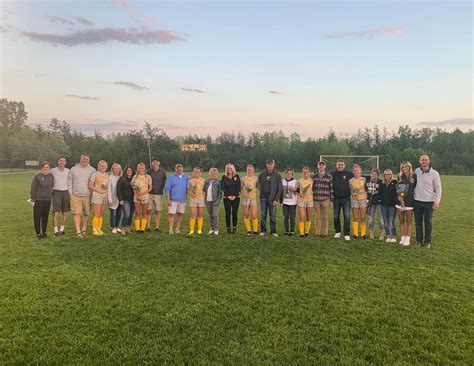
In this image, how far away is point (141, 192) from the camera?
342 inches

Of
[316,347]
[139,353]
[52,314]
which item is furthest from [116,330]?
[316,347]

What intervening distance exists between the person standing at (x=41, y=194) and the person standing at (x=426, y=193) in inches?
324

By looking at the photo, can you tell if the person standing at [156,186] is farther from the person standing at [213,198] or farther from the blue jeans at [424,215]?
the blue jeans at [424,215]

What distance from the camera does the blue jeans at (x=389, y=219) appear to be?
318 inches

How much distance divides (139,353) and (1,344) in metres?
1.44

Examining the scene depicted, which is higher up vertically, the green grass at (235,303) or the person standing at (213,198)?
the person standing at (213,198)

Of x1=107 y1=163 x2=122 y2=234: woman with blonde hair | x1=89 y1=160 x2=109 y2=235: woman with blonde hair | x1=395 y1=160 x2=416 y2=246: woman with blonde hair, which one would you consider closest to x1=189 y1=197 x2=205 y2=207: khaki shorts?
x1=107 y1=163 x2=122 y2=234: woman with blonde hair

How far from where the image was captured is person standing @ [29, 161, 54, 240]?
8.05m

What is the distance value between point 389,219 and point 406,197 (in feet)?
2.35

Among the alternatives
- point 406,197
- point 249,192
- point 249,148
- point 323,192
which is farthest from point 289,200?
point 249,148

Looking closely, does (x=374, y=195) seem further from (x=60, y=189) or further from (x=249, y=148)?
(x=249, y=148)

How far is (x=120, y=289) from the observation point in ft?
16.5

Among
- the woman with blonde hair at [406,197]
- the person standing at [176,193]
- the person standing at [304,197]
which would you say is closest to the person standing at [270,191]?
the person standing at [304,197]

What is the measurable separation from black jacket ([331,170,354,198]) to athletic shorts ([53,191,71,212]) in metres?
6.39
